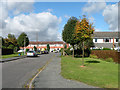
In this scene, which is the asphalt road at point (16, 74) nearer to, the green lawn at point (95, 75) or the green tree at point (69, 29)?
the green lawn at point (95, 75)

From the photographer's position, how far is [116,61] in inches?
717

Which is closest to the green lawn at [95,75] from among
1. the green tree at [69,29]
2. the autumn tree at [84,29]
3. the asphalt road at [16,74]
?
the asphalt road at [16,74]

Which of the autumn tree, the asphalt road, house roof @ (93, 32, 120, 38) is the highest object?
house roof @ (93, 32, 120, 38)

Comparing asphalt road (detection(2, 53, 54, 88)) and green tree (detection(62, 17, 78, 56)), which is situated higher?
green tree (detection(62, 17, 78, 56))

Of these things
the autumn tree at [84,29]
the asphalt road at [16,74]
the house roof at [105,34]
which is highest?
the house roof at [105,34]

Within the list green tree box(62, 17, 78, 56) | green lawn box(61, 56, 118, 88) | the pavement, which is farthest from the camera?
green tree box(62, 17, 78, 56)

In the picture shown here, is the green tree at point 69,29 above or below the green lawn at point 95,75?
above

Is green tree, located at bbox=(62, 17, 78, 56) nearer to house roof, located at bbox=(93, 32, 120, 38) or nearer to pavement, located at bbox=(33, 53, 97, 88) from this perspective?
pavement, located at bbox=(33, 53, 97, 88)

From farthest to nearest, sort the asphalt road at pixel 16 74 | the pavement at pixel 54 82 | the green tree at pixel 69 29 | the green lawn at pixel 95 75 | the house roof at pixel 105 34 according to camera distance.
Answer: the house roof at pixel 105 34
the green tree at pixel 69 29
the asphalt road at pixel 16 74
the green lawn at pixel 95 75
the pavement at pixel 54 82

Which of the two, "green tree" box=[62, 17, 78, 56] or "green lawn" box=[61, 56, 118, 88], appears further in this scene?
"green tree" box=[62, 17, 78, 56]

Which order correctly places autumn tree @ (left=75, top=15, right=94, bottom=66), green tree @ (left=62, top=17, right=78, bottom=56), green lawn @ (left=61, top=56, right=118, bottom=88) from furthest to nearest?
1. green tree @ (left=62, top=17, right=78, bottom=56)
2. autumn tree @ (left=75, top=15, right=94, bottom=66)
3. green lawn @ (left=61, top=56, right=118, bottom=88)

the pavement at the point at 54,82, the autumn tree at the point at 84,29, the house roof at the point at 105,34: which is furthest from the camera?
the house roof at the point at 105,34

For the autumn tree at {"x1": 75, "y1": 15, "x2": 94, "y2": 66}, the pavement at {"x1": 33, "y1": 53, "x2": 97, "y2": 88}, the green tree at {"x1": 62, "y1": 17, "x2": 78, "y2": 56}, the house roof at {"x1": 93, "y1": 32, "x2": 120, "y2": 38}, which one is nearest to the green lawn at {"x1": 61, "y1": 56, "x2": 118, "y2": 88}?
the pavement at {"x1": 33, "y1": 53, "x2": 97, "y2": 88}

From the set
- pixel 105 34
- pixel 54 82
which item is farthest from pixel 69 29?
pixel 105 34
